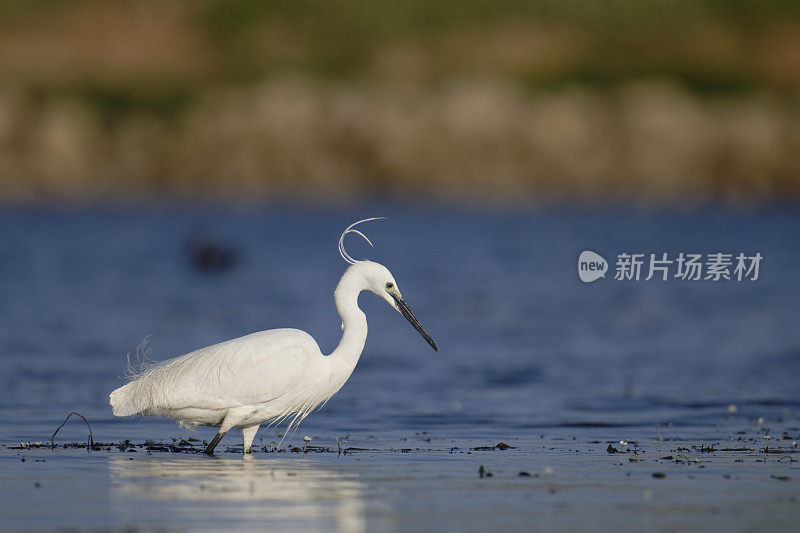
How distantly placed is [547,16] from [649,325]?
4103 inches

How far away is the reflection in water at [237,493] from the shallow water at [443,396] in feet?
0.11

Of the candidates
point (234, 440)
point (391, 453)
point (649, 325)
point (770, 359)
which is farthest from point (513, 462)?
point (649, 325)

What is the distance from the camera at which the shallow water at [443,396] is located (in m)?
9.43

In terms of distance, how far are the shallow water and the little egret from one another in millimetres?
487

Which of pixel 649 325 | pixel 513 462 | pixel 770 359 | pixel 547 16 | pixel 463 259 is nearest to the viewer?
pixel 513 462

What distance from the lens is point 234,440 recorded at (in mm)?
13492

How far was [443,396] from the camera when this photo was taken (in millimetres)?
16422

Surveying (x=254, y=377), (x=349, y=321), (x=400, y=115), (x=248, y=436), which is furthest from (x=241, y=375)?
(x=400, y=115)

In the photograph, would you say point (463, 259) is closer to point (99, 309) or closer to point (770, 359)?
point (99, 309)

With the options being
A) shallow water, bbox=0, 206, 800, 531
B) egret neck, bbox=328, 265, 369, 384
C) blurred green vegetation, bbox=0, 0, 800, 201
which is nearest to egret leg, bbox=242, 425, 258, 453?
shallow water, bbox=0, 206, 800, 531

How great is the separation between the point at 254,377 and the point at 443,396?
15.6 ft

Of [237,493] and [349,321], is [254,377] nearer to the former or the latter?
[349,321]

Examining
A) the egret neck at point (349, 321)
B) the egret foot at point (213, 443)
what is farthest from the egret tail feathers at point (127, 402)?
the egret neck at point (349, 321)

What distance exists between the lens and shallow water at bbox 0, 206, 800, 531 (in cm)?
943
